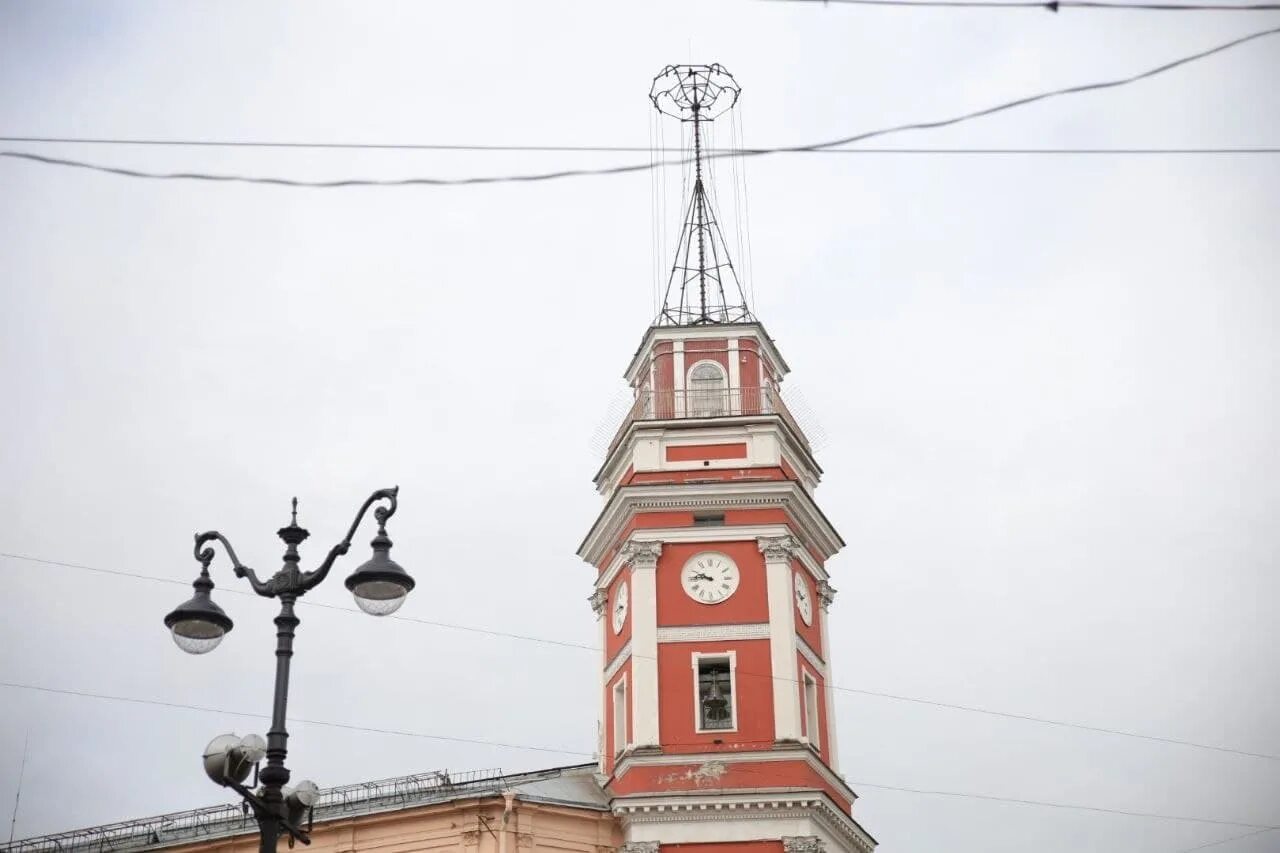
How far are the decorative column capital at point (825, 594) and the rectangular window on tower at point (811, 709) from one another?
216 centimetres

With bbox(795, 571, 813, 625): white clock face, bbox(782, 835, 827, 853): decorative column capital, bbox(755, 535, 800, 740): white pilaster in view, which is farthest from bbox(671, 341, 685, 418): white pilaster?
bbox(782, 835, 827, 853): decorative column capital

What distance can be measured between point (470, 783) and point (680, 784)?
4557 millimetres

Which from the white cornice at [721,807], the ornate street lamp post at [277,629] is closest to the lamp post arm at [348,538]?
the ornate street lamp post at [277,629]

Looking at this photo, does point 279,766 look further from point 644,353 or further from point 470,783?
point 644,353

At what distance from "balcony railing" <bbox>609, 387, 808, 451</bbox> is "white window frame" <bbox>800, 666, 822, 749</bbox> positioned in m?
5.87

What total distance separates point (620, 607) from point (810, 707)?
468 cm

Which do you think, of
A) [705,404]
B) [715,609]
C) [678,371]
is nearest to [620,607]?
[715,609]

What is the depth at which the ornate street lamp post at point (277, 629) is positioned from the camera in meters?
15.4

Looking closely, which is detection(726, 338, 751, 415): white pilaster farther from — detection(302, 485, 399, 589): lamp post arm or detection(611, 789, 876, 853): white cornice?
detection(302, 485, 399, 589): lamp post arm

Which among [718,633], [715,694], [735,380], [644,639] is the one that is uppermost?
[735,380]

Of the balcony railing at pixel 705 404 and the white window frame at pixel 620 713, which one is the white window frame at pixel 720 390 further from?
the white window frame at pixel 620 713

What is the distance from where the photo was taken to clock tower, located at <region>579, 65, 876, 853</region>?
31.9 metres

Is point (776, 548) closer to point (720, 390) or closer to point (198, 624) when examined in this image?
point (720, 390)

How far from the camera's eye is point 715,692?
3300 centimetres
